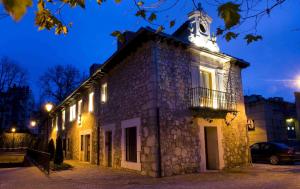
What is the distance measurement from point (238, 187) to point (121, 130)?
601cm

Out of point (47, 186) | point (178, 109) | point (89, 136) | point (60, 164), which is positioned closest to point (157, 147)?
point (178, 109)

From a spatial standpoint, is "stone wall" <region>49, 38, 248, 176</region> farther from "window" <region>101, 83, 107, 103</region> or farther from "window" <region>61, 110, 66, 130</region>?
"window" <region>61, 110, 66, 130</region>

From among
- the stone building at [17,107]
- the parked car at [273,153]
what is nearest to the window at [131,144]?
the parked car at [273,153]

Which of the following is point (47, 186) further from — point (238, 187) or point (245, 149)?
point (245, 149)

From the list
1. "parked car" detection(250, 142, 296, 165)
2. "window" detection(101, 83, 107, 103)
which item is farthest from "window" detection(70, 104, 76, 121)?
"parked car" detection(250, 142, 296, 165)

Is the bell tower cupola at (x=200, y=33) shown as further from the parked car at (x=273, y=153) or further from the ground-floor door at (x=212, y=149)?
the parked car at (x=273, y=153)

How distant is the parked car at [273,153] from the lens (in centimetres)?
1284

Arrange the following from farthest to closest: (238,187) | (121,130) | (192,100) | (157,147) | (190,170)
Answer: (121,130)
(192,100)
(190,170)
(157,147)
(238,187)

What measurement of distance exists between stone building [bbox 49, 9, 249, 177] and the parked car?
73.2 inches

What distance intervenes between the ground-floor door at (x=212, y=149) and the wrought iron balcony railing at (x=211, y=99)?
1187 millimetres

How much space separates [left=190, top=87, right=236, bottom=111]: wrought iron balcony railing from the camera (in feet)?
35.0

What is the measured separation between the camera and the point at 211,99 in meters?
11.1

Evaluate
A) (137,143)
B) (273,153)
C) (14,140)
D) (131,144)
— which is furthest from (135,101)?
(14,140)

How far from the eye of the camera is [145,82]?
1010 centimetres
